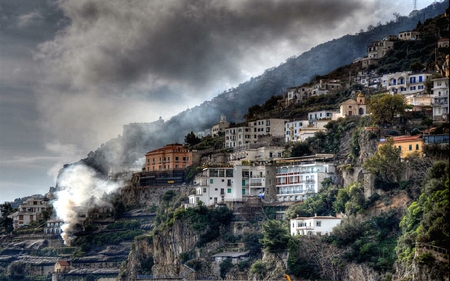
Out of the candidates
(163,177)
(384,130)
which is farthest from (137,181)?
(384,130)

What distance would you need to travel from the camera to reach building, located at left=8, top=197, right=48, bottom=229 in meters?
102

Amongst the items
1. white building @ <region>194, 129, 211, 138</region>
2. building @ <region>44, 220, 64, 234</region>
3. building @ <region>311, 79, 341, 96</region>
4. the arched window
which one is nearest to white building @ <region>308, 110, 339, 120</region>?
the arched window

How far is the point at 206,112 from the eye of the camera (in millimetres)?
114812

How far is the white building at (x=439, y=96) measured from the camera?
70562mm

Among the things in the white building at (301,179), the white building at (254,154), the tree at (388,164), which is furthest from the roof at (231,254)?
the white building at (254,154)

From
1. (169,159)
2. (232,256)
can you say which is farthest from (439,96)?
(169,159)

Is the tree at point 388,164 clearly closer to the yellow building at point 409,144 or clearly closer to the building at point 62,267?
the yellow building at point 409,144

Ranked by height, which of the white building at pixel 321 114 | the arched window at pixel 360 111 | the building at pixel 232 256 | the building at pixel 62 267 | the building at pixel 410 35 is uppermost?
the building at pixel 410 35

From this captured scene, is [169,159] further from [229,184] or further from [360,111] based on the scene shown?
[360,111]

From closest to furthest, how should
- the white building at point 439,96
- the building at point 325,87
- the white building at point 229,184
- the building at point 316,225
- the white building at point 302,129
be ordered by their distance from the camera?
1. the building at point 316,225
2. the white building at point 439,96
3. the white building at point 229,184
4. the white building at point 302,129
5. the building at point 325,87

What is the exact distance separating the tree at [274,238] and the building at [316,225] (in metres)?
1.03

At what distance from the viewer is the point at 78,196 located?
96.9 meters

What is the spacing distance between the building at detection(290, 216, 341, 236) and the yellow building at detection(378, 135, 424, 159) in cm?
468

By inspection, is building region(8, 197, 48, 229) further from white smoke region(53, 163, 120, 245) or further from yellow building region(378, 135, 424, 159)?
yellow building region(378, 135, 424, 159)
